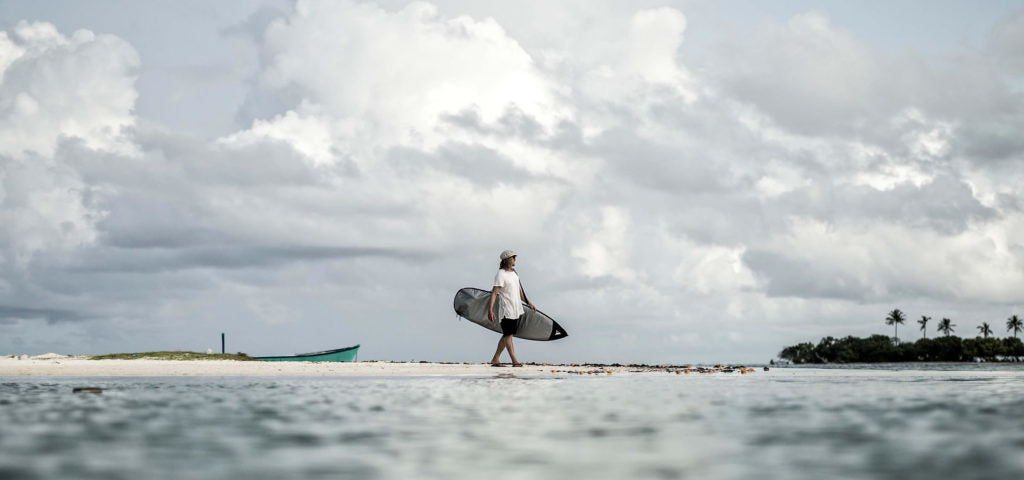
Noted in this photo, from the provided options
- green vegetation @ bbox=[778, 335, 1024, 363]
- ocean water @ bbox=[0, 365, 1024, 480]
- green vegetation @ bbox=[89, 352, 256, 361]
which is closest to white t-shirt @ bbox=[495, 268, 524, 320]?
ocean water @ bbox=[0, 365, 1024, 480]

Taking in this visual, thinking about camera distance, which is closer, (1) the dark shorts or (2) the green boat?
(1) the dark shorts

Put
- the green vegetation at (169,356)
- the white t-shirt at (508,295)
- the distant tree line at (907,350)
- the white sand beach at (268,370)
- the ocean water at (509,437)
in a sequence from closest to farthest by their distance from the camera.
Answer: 1. the ocean water at (509,437)
2. the white sand beach at (268,370)
3. the white t-shirt at (508,295)
4. the green vegetation at (169,356)
5. the distant tree line at (907,350)

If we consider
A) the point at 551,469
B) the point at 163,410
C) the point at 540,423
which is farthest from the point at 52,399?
the point at 551,469

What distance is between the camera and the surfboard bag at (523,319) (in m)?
26.4

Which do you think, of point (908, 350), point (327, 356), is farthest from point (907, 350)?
point (327, 356)

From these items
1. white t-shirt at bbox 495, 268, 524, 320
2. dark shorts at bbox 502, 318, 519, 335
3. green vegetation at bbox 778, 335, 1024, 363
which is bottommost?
green vegetation at bbox 778, 335, 1024, 363

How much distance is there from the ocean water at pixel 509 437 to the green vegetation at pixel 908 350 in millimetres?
120916

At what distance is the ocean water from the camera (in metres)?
5.06

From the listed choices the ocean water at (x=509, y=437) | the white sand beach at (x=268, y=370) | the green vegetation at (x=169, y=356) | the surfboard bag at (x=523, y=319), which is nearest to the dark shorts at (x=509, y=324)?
the white sand beach at (x=268, y=370)

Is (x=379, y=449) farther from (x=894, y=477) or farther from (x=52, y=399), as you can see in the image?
(x=52, y=399)

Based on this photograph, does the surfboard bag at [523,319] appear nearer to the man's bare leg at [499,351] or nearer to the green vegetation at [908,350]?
the man's bare leg at [499,351]

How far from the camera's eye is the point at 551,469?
507 centimetres

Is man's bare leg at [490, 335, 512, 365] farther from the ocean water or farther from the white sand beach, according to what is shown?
the ocean water

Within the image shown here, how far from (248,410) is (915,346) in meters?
129
